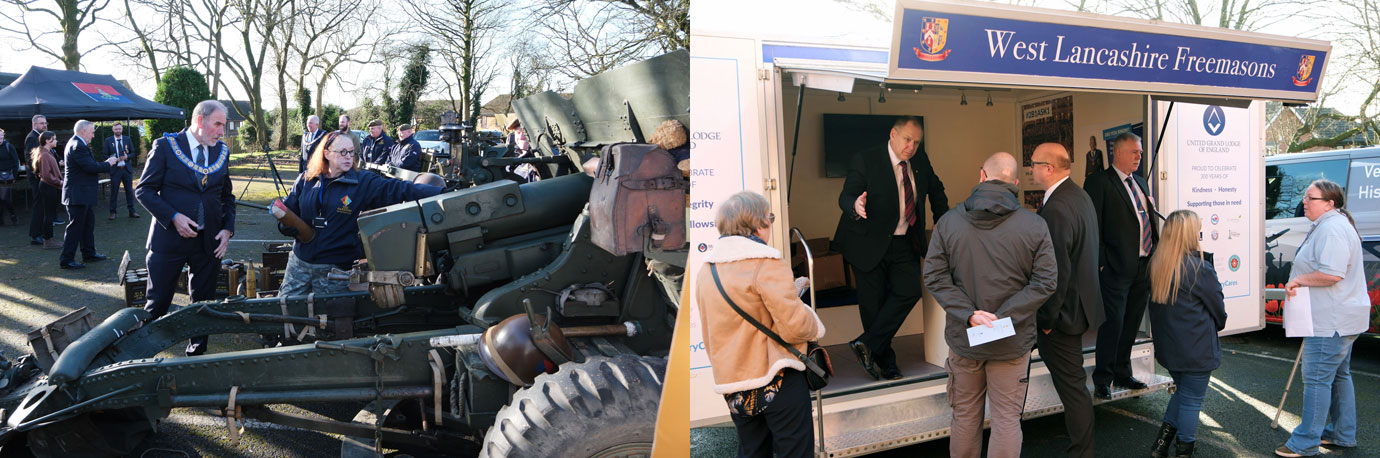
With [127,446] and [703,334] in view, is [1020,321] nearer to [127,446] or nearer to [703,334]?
[703,334]

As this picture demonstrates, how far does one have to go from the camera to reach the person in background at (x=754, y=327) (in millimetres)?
2525

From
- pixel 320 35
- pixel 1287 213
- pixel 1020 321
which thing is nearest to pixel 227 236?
pixel 320 35

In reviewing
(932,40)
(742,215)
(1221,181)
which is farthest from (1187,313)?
(742,215)

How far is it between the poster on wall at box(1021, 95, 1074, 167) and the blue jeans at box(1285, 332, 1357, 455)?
1883 mm

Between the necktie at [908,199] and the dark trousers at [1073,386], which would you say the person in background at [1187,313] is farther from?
the necktie at [908,199]

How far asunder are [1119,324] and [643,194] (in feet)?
10.6

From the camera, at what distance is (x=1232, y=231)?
202 inches

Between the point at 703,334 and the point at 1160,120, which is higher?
the point at 1160,120

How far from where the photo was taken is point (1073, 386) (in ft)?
12.1

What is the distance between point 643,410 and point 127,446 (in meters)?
2.46

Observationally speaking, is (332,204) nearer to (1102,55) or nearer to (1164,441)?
(1102,55)

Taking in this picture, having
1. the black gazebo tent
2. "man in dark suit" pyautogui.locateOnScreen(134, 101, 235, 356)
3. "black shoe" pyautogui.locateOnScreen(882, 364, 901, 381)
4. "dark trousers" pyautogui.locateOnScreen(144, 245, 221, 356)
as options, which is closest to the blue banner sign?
"black shoe" pyautogui.locateOnScreen(882, 364, 901, 381)

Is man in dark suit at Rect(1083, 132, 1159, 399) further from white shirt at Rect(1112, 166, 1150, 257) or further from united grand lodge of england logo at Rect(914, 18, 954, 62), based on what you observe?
united grand lodge of england logo at Rect(914, 18, 954, 62)

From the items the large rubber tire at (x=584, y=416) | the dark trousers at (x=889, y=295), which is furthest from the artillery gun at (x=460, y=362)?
the dark trousers at (x=889, y=295)
